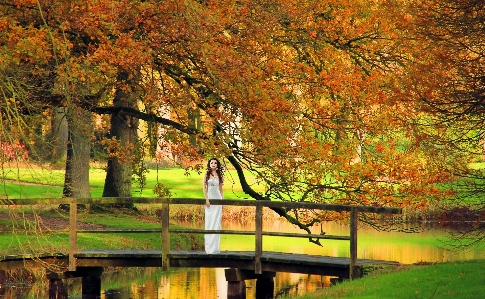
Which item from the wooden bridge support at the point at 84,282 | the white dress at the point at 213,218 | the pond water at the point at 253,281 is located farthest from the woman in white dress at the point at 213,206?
the wooden bridge support at the point at 84,282

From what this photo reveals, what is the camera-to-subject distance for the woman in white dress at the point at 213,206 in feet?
61.5

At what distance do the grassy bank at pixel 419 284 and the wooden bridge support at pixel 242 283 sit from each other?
3.06m

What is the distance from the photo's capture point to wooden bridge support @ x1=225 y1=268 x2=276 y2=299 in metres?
18.1

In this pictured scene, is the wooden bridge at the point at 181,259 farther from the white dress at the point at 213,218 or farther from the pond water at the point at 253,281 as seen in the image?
the pond water at the point at 253,281

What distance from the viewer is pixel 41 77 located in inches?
819

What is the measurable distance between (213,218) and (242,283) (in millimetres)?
1527

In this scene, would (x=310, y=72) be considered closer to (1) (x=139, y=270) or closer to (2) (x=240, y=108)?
(2) (x=240, y=108)

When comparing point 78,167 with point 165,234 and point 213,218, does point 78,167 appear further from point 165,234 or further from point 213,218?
point 165,234

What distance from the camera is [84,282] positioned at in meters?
19.3

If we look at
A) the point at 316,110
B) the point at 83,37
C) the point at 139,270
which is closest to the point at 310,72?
the point at 316,110

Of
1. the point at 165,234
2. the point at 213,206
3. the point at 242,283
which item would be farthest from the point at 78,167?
the point at 242,283

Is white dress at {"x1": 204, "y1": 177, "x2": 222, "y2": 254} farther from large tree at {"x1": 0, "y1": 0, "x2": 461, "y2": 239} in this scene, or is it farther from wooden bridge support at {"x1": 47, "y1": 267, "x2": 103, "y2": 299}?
wooden bridge support at {"x1": 47, "y1": 267, "x2": 103, "y2": 299}

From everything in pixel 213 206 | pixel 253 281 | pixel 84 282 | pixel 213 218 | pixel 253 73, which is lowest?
pixel 253 281

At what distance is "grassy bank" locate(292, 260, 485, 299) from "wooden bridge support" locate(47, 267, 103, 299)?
6.13 meters
